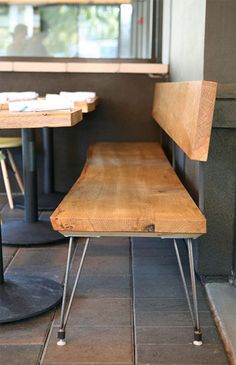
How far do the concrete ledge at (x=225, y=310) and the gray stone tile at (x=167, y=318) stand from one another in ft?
0.14

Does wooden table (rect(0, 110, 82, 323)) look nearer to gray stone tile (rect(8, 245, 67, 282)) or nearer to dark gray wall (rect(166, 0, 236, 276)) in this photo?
gray stone tile (rect(8, 245, 67, 282))

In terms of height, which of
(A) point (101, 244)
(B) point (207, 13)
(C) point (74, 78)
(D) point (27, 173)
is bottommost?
(A) point (101, 244)

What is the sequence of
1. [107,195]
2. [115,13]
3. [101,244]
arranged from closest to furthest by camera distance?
[107,195], [101,244], [115,13]

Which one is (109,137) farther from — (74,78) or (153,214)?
(153,214)

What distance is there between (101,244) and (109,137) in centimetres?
136

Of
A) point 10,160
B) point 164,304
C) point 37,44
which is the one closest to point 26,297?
point 164,304

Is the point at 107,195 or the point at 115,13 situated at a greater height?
the point at 115,13

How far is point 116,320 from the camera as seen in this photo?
A: 2.18 m

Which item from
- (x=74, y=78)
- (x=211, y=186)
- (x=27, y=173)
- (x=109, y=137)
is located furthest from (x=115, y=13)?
(x=211, y=186)

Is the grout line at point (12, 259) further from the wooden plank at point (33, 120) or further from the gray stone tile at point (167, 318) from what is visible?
the wooden plank at point (33, 120)

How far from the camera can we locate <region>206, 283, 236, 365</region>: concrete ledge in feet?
6.33

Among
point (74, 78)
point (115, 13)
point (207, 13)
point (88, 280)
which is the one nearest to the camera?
point (207, 13)

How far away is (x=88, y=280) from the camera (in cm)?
261

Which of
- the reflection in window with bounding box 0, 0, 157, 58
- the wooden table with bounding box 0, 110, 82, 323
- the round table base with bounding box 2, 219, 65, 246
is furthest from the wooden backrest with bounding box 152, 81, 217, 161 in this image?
the reflection in window with bounding box 0, 0, 157, 58
